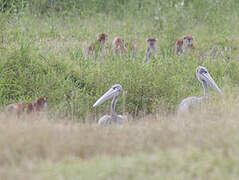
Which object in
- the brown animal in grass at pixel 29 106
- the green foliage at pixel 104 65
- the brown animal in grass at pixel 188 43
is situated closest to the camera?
the brown animal in grass at pixel 29 106

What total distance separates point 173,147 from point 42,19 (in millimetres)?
7058

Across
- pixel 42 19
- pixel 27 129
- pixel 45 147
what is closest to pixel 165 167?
pixel 45 147

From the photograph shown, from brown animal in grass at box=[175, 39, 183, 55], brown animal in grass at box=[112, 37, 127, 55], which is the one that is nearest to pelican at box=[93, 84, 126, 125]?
brown animal in grass at box=[112, 37, 127, 55]

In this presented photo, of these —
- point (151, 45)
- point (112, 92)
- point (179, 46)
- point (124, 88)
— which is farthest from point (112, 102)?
point (179, 46)

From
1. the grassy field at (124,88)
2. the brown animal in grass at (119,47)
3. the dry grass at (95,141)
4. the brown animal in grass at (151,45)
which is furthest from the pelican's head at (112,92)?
the brown animal in grass at (151,45)

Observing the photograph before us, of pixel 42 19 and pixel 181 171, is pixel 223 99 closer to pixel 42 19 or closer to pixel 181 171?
pixel 181 171

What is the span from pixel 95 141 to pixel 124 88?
2.32 metres

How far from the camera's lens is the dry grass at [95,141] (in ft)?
11.5

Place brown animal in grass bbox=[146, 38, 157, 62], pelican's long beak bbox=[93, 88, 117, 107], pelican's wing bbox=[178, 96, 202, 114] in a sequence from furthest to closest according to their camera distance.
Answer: brown animal in grass bbox=[146, 38, 157, 62]
pelican's long beak bbox=[93, 88, 117, 107]
pelican's wing bbox=[178, 96, 202, 114]

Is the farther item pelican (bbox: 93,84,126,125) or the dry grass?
pelican (bbox: 93,84,126,125)

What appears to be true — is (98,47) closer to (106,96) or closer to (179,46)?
(179,46)

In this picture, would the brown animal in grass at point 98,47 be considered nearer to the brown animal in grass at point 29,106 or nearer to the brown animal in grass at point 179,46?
the brown animal in grass at point 179,46

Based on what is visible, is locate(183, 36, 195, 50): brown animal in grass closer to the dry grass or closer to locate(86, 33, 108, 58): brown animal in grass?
locate(86, 33, 108, 58): brown animal in grass

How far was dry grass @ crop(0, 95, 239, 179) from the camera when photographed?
3492mm
